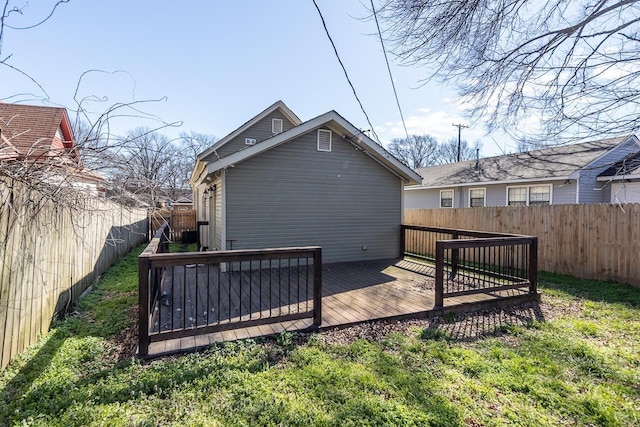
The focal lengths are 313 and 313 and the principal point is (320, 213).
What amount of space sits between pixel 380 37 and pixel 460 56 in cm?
132

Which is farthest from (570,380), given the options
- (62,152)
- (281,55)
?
(281,55)

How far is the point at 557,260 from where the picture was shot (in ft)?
25.1

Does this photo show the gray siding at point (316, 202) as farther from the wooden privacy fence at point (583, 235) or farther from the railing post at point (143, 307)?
the railing post at point (143, 307)

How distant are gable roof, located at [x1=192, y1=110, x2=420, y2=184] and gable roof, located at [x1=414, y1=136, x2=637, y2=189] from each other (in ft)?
11.8

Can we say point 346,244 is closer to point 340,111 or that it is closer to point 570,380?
point 340,111

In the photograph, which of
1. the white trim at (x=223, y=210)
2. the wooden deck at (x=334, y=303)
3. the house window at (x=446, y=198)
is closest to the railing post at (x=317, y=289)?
the wooden deck at (x=334, y=303)

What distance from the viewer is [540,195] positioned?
12.3 m

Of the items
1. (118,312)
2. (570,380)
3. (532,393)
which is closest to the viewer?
(532,393)

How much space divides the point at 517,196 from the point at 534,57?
985cm

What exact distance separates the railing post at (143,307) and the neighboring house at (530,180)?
30.7 ft

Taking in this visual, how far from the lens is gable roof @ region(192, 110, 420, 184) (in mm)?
6953

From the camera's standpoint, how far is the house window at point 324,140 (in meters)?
8.14

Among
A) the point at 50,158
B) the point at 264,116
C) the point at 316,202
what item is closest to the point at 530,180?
the point at 316,202

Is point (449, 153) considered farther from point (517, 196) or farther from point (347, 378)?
point (347, 378)
